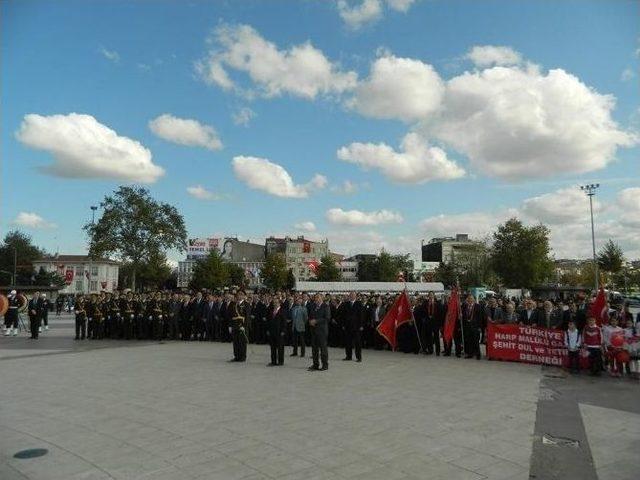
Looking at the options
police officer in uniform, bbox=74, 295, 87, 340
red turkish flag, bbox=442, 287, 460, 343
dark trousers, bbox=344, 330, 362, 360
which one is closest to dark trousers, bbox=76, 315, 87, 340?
police officer in uniform, bbox=74, 295, 87, 340

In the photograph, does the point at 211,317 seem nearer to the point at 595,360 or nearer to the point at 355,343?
the point at 355,343

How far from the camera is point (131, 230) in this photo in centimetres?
4544

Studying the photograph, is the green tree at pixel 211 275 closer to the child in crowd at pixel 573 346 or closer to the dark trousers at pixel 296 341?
the dark trousers at pixel 296 341

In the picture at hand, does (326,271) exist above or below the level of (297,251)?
below

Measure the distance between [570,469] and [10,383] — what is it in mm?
10703

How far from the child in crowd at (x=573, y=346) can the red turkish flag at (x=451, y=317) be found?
3.36 metres

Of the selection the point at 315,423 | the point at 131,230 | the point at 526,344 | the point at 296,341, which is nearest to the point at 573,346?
the point at 526,344

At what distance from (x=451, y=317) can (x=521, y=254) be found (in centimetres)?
4484

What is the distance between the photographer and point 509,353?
592 inches

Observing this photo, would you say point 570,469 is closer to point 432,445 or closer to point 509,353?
point 432,445

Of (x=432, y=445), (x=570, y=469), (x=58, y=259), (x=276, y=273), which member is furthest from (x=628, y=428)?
(x=58, y=259)

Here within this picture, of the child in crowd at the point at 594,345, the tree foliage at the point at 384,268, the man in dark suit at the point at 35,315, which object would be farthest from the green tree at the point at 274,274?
the child in crowd at the point at 594,345

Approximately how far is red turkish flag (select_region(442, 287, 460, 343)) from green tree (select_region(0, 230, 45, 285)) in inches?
3412

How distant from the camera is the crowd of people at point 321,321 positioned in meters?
13.4
